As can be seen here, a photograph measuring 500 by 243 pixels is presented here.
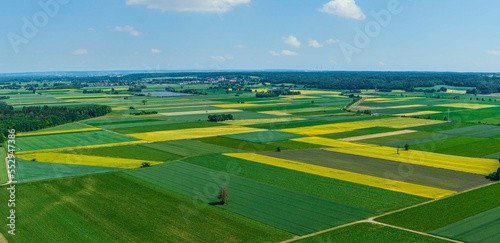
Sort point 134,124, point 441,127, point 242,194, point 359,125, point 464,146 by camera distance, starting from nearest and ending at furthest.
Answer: point 242,194, point 464,146, point 441,127, point 359,125, point 134,124

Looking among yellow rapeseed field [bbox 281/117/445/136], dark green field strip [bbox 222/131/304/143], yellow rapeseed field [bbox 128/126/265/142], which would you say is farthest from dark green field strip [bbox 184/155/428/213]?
yellow rapeseed field [bbox 281/117/445/136]

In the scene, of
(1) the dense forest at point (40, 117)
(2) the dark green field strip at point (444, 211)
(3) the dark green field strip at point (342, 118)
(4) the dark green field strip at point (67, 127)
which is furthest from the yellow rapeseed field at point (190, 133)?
(2) the dark green field strip at point (444, 211)

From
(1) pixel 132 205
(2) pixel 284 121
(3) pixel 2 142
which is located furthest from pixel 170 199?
(2) pixel 284 121

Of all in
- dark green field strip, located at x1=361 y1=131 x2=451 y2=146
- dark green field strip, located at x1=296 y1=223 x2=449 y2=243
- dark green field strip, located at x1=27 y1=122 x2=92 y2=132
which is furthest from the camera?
dark green field strip, located at x1=27 y1=122 x2=92 y2=132

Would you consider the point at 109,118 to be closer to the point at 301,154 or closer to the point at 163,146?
the point at 163,146

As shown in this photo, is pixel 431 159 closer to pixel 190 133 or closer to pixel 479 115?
pixel 190 133

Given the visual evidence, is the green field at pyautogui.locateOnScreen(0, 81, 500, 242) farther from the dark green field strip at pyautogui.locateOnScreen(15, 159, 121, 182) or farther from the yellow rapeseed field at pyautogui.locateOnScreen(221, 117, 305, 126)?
the yellow rapeseed field at pyautogui.locateOnScreen(221, 117, 305, 126)

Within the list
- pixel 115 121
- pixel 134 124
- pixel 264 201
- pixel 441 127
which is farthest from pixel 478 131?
pixel 115 121
